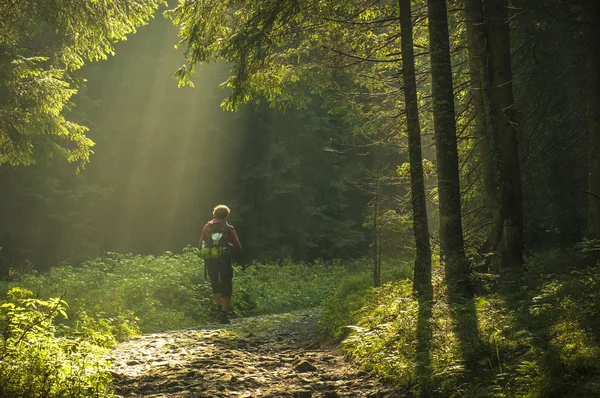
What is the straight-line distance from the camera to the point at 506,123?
34.1 feet

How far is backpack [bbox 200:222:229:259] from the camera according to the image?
39.7ft

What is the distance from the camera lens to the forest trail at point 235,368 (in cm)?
597

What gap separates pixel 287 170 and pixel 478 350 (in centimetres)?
2446

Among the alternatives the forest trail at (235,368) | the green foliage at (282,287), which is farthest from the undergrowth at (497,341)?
the green foliage at (282,287)

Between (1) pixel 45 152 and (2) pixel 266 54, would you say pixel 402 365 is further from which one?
(1) pixel 45 152

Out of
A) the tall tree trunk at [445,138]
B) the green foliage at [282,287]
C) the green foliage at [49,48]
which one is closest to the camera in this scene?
the tall tree trunk at [445,138]

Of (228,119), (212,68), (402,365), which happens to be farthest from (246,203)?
(402,365)

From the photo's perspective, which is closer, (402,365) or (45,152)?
(402,365)

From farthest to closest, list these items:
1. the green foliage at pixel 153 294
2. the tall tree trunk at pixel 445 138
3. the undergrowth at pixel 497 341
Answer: the green foliage at pixel 153 294 < the tall tree trunk at pixel 445 138 < the undergrowth at pixel 497 341

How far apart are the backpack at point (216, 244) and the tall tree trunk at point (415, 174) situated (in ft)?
14.4

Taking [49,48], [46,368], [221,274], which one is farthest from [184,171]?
[46,368]

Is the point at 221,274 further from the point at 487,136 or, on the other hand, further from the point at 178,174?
the point at 178,174

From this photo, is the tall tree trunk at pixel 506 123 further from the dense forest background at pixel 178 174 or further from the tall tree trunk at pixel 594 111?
the dense forest background at pixel 178 174

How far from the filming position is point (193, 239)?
3116 cm
